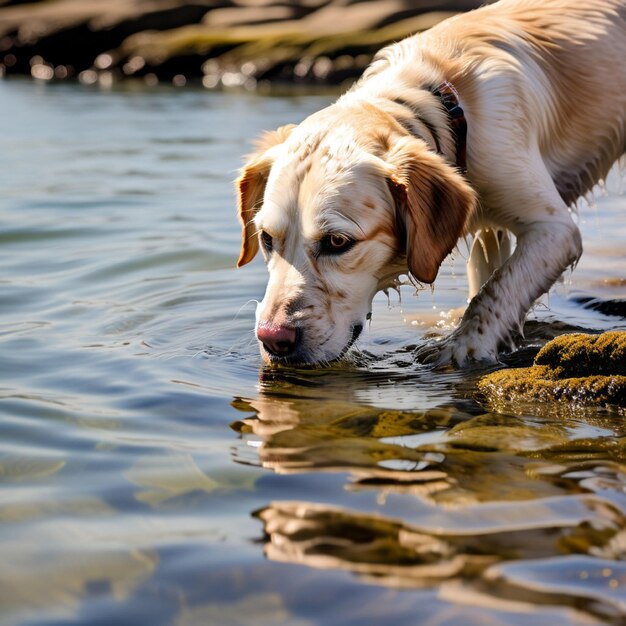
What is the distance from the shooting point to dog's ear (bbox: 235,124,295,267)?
15.7 ft

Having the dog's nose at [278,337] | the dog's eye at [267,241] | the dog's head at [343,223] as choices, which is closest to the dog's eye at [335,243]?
the dog's head at [343,223]

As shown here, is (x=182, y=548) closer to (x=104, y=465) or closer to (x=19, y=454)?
(x=104, y=465)

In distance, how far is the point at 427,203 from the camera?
432 centimetres

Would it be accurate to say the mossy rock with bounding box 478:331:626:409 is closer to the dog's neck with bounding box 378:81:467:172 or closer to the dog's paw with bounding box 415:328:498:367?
the dog's paw with bounding box 415:328:498:367

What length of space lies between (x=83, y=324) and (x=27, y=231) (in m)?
2.51

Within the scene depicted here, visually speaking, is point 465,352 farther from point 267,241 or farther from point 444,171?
point 267,241

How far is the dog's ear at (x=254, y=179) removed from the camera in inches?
188

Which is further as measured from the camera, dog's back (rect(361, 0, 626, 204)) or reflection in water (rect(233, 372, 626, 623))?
dog's back (rect(361, 0, 626, 204))

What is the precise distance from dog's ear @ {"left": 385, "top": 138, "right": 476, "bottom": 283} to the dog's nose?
2.11 ft

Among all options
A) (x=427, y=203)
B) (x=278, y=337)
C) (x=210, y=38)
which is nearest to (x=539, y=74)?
(x=427, y=203)

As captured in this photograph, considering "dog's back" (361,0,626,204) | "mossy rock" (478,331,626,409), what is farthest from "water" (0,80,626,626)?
"dog's back" (361,0,626,204)

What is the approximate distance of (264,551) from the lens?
2570 millimetres

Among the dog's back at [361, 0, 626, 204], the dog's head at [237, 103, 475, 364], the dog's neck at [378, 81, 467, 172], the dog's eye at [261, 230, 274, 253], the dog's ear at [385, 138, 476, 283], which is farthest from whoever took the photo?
the dog's back at [361, 0, 626, 204]

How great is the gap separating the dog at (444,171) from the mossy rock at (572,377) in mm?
553
